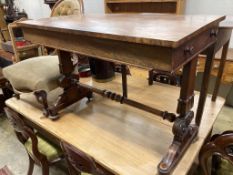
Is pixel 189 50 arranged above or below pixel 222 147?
above

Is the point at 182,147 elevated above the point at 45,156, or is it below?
above

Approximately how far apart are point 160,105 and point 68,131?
1.92 feet

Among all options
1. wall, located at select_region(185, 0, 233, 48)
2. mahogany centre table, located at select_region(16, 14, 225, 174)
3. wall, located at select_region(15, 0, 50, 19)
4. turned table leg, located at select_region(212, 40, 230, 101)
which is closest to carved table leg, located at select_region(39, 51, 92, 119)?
mahogany centre table, located at select_region(16, 14, 225, 174)

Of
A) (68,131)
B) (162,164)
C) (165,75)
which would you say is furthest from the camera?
(165,75)

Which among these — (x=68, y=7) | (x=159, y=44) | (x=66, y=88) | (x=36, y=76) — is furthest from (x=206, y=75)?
(x=68, y=7)

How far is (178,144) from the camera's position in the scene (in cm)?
90

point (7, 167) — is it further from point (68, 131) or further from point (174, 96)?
point (174, 96)

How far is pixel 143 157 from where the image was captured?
0.93 m

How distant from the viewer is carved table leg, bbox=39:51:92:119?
4.14 feet

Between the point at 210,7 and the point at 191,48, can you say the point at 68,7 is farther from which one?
the point at 191,48

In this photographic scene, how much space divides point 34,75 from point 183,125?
3.15 feet

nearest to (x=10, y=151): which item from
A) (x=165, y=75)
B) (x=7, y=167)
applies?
(x=7, y=167)

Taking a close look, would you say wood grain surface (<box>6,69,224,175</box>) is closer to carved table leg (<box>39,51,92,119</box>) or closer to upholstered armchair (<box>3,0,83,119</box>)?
carved table leg (<box>39,51,92,119</box>)

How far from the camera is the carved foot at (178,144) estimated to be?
2.72ft
